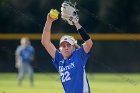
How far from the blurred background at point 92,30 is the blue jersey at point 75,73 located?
47.7 feet

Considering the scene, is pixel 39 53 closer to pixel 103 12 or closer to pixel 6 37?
pixel 6 37

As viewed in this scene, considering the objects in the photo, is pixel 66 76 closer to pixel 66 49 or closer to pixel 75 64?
pixel 75 64

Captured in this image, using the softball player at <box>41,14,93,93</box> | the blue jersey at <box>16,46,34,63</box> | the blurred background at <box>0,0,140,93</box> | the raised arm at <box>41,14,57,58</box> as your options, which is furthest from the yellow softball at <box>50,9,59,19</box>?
the blurred background at <box>0,0,140,93</box>

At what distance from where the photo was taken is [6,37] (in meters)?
25.4

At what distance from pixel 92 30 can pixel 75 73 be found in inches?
811

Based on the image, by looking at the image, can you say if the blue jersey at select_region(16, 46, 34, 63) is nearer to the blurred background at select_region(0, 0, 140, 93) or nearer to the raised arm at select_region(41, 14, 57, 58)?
the blurred background at select_region(0, 0, 140, 93)

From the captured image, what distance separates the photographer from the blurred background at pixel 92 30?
25.0m

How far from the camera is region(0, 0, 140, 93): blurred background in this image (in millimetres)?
25031

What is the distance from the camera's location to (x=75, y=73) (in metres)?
7.76

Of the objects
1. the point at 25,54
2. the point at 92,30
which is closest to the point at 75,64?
the point at 25,54

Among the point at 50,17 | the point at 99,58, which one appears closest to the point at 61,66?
the point at 50,17

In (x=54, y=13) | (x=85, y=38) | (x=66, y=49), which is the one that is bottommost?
(x=66, y=49)

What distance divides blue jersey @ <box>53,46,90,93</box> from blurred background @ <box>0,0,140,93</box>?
47.7 ft

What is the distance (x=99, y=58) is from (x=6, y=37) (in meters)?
3.62
